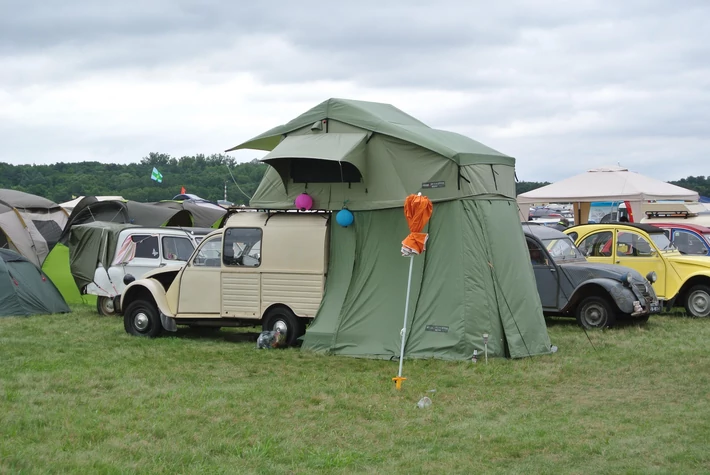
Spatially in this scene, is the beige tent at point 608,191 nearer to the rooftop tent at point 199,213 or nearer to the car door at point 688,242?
the car door at point 688,242

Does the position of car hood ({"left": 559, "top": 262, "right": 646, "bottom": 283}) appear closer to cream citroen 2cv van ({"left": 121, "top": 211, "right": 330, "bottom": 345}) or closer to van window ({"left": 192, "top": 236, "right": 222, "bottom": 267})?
cream citroen 2cv van ({"left": 121, "top": 211, "right": 330, "bottom": 345})

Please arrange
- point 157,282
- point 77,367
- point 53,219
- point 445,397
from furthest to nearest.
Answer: point 53,219, point 157,282, point 77,367, point 445,397

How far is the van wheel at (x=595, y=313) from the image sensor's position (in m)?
14.3

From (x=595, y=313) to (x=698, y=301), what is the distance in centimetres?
323

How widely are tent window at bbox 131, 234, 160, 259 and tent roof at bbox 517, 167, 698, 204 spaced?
469 inches

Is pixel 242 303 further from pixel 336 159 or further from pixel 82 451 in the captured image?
pixel 82 451

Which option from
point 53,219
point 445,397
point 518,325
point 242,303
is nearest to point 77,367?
point 242,303

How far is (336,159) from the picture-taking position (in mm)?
11039

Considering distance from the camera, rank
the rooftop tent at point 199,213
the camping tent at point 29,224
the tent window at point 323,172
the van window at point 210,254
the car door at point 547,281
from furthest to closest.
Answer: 1. the rooftop tent at point 199,213
2. the camping tent at point 29,224
3. the car door at point 547,281
4. the van window at point 210,254
5. the tent window at point 323,172

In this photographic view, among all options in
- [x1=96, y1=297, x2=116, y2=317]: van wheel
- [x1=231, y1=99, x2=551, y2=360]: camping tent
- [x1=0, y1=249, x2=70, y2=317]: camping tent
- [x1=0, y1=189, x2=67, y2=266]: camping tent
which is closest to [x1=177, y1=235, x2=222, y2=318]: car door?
[x1=231, y1=99, x2=551, y2=360]: camping tent

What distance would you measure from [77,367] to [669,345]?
27.8ft

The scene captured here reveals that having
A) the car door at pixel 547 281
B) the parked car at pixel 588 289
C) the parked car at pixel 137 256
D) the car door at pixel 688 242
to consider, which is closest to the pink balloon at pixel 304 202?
the car door at pixel 547 281

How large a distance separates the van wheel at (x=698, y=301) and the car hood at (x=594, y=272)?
219 centimetres

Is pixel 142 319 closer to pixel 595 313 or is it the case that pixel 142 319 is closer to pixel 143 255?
pixel 143 255
